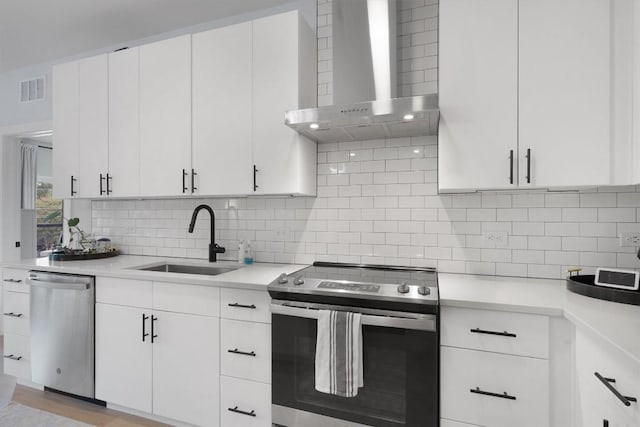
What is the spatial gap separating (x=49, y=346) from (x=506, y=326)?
2.95m

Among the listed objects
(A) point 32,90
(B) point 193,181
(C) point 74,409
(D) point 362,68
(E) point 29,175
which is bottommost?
(C) point 74,409

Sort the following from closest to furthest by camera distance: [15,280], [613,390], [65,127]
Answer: [613,390] → [15,280] → [65,127]

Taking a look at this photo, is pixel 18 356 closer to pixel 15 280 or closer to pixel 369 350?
pixel 15 280

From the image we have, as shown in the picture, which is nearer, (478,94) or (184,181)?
(478,94)

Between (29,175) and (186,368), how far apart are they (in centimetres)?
416

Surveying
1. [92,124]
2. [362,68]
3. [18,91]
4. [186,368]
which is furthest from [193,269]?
[18,91]

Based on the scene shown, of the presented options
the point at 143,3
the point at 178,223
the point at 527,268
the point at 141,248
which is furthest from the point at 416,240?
the point at 143,3

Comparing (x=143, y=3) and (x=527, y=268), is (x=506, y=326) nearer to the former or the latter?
(x=527, y=268)

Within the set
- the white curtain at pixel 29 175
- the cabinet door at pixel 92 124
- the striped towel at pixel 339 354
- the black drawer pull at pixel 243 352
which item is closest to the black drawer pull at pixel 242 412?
the black drawer pull at pixel 243 352

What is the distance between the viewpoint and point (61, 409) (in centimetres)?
243

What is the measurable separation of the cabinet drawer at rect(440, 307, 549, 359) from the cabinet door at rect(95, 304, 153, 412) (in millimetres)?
1802

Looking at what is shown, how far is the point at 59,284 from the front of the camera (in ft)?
7.93

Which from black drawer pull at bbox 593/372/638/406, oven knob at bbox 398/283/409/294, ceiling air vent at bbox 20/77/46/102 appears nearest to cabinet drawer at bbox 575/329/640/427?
black drawer pull at bbox 593/372/638/406

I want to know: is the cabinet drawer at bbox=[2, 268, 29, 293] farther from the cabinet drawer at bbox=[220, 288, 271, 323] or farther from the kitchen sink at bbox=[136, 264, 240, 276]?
the cabinet drawer at bbox=[220, 288, 271, 323]
